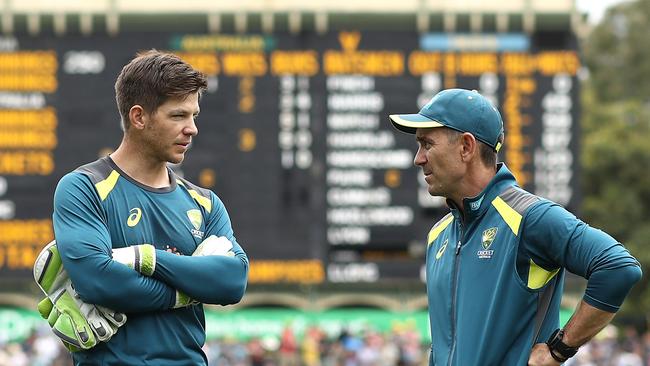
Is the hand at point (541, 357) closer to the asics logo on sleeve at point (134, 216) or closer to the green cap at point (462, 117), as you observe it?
the green cap at point (462, 117)

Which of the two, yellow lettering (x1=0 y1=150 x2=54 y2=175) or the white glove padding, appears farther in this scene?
yellow lettering (x1=0 y1=150 x2=54 y2=175)

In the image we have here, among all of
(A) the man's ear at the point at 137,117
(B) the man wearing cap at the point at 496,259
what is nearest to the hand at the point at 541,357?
(B) the man wearing cap at the point at 496,259

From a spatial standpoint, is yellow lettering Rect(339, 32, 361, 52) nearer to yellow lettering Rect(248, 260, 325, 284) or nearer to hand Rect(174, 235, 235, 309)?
yellow lettering Rect(248, 260, 325, 284)

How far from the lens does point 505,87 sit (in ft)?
68.8

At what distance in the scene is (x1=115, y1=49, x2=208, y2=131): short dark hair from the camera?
4.35 metres

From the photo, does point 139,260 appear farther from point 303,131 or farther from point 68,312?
point 303,131

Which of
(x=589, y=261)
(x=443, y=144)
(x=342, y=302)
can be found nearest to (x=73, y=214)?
(x=443, y=144)

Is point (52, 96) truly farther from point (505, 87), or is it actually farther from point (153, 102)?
point (153, 102)

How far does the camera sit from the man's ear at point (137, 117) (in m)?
4.39

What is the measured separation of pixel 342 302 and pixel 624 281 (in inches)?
725

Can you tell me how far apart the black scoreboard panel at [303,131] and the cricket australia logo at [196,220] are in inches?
630

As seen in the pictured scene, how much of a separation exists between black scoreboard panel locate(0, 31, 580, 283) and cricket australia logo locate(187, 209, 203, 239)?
1600 centimetres

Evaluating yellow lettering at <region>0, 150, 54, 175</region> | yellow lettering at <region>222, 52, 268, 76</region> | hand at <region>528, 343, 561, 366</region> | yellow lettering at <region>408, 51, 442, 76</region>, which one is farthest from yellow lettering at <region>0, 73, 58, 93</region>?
hand at <region>528, 343, 561, 366</region>

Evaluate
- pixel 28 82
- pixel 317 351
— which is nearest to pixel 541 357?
pixel 317 351
